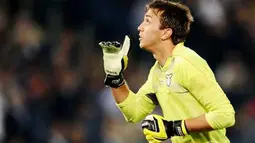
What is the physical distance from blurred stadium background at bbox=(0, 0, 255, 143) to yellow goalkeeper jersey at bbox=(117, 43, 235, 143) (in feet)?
11.3

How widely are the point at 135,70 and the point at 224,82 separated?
3.52 feet

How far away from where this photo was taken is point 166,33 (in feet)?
16.1

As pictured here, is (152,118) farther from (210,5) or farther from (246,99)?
(210,5)

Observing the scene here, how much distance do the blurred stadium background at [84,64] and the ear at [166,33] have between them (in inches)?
138

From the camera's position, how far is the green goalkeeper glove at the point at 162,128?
461 centimetres

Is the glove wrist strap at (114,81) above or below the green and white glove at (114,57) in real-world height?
below

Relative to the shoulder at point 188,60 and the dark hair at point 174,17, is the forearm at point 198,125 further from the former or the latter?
the dark hair at point 174,17

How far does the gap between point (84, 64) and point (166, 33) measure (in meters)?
4.59

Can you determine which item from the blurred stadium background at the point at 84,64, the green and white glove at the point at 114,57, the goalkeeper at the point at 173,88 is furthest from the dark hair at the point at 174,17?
the blurred stadium background at the point at 84,64

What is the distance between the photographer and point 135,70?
9078 mm

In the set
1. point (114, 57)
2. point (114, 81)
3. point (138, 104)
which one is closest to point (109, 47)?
point (114, 57)

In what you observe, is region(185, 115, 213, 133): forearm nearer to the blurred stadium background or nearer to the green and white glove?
the green and white glove

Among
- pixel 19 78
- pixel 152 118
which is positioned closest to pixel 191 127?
pixel 152 118

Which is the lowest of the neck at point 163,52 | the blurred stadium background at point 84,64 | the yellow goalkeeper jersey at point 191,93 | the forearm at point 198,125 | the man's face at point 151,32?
the blurred stadium background at point 84,64
